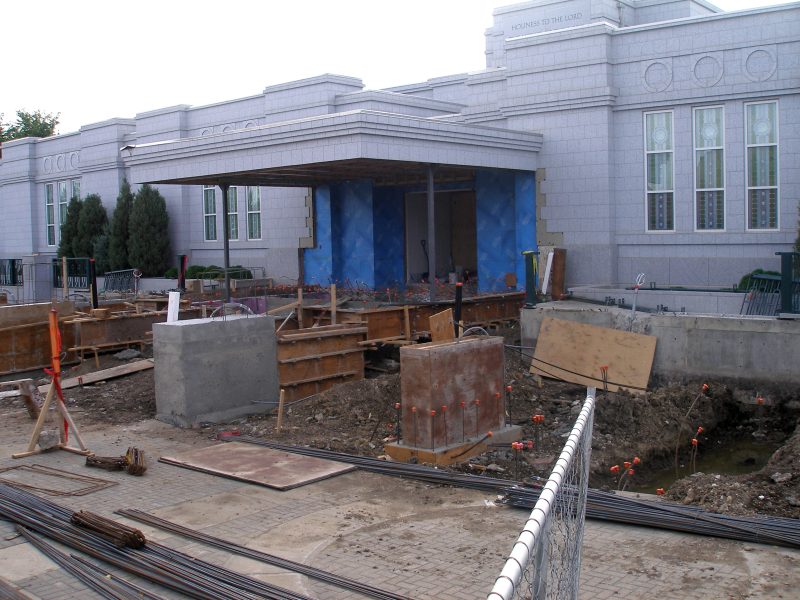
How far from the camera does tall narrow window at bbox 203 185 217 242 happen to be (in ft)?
108

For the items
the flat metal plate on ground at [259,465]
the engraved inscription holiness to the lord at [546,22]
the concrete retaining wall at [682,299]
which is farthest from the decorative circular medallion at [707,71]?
the flat metal plate on ground at [259,465]

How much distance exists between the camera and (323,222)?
27859 mm

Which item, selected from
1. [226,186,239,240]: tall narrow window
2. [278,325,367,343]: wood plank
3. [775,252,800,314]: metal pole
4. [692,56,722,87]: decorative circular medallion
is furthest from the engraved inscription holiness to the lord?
[278,325,367,343]: wood plank

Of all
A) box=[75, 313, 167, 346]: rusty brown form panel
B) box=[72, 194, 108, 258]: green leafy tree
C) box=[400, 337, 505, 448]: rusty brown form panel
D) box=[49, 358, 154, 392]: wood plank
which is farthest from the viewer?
box=[72, 194, 108, 258]: green leafy tree

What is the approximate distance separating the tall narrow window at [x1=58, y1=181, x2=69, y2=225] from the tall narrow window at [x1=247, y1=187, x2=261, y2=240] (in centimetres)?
1368

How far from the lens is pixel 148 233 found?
33469 mm

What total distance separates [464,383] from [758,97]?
12701 mm

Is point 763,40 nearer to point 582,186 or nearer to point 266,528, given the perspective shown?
point 582,186

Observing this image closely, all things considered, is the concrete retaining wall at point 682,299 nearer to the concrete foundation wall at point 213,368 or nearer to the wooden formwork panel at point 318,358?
the wooden formwork panel at point 318,358

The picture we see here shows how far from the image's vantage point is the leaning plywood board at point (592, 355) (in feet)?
53.0

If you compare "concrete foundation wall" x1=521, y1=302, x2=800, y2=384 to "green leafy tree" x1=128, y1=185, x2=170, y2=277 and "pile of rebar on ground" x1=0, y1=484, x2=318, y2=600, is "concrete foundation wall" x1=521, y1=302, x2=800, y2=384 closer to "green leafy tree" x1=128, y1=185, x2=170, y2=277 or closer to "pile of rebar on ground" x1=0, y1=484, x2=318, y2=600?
"pile of rebar on ground" x1=0, y1=484, x2=318, y2=600

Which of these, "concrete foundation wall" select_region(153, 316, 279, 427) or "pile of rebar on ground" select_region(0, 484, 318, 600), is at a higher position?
"concrete foundation wall" select_region(153, 316, 279, 427)

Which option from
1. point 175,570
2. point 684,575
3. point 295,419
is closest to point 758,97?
point 295,419

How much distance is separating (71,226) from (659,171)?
26614 millimetres
